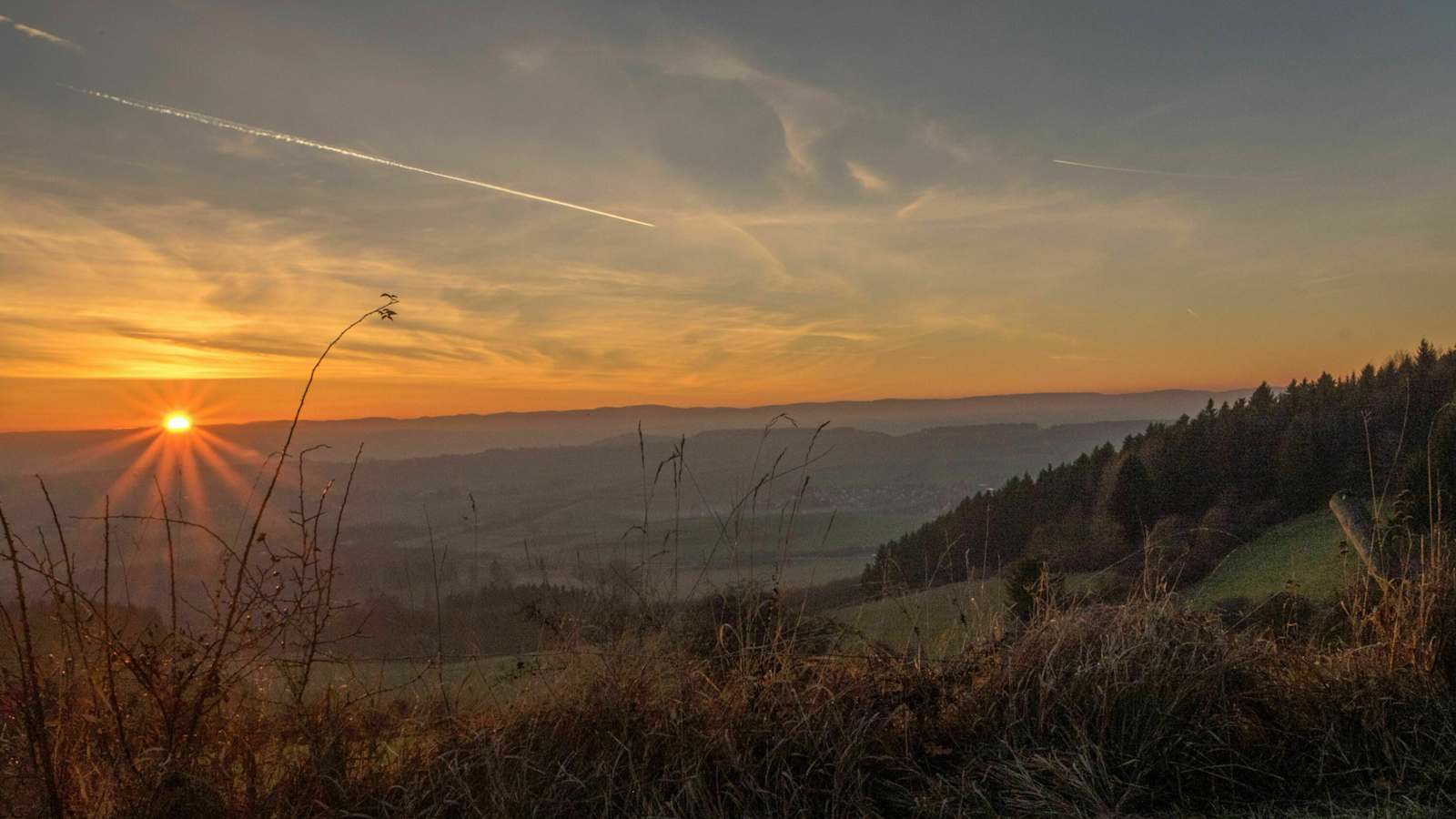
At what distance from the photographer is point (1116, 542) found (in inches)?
1077

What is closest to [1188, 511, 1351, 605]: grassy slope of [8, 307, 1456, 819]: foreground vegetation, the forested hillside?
the forested hillside

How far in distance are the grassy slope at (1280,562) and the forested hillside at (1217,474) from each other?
127cm

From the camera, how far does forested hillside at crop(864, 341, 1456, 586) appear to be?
1236 inches

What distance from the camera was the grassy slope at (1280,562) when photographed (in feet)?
48.6

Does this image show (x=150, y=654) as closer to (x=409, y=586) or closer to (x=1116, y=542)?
(x=409, y=586)

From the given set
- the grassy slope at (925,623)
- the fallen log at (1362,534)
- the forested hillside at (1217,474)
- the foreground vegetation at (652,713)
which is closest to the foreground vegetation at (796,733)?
the foreground vegetation at (652,713)

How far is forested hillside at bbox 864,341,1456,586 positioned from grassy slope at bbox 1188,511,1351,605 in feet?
4.18

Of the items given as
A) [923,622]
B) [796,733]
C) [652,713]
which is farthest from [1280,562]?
[652,713]

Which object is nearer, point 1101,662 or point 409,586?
point 1101,662

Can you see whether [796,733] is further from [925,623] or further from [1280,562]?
[1280,562]

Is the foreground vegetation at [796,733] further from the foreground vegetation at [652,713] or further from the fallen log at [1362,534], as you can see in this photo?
the fallen log at [1362,534]

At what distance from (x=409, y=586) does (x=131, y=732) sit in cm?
133

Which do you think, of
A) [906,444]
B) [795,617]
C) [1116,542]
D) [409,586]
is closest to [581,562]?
[409,586]

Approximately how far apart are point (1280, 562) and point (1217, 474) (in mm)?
17685
